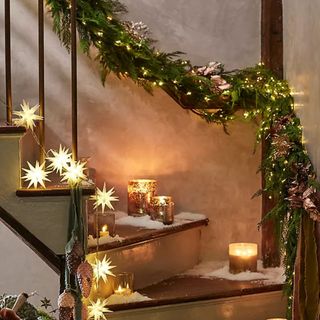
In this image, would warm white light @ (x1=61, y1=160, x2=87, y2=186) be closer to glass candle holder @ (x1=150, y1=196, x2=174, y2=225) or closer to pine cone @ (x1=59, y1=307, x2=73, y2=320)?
pine cone @ (x1=59, y1=307, x2=73, y2=320)

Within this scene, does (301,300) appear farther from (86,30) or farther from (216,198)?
(86,30)

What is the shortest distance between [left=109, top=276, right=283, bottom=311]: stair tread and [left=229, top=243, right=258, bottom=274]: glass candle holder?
0.10 m

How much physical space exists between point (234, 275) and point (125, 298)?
63 centimetres

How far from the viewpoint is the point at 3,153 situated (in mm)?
2420

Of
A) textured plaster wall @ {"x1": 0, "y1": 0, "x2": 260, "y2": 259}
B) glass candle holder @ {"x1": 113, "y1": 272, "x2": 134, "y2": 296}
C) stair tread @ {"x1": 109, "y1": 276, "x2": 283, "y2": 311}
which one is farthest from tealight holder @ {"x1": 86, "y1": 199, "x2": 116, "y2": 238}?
textured plaster wall @ {"x1": 0, "y1": 0, "x2": 260, "y2": 259}

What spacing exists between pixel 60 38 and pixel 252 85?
909 millimetres

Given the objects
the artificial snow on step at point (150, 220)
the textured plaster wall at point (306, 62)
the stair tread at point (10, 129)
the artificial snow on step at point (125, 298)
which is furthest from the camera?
the artificial snow on step at point (150, 220)

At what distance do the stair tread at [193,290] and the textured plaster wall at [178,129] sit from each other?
0.40m

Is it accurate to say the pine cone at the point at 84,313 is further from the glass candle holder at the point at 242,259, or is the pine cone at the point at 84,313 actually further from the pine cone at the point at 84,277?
the glass candle holder at the point at 242,259

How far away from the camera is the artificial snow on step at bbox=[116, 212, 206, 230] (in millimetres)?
3271

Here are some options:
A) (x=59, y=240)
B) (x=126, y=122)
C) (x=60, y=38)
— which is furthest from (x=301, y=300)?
(x=60, y=38)

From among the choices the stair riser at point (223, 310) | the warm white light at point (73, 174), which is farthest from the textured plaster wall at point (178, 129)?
the warm white light at point (73, 174)

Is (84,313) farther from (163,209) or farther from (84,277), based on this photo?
(163,209)

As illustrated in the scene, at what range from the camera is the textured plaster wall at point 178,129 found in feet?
11.4
